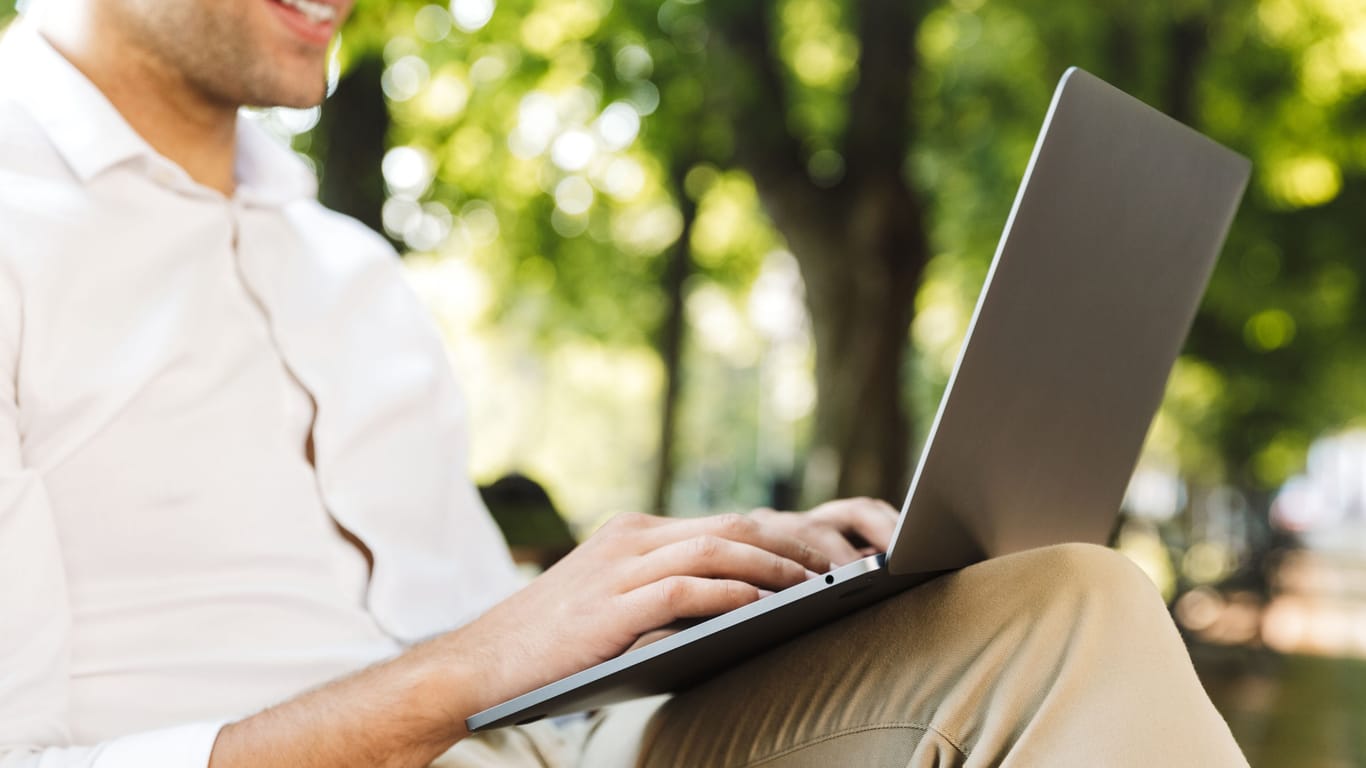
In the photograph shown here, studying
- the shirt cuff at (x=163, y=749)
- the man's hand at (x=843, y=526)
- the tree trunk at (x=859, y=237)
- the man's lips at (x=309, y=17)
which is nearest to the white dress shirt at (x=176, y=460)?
the shirt cuff at (x=163, y=749)

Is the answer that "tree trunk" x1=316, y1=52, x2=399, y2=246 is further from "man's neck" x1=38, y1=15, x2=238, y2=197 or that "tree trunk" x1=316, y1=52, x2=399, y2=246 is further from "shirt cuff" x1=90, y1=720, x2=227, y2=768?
"shirt cuff" x1=90, y1=720, x2=227, y2=768

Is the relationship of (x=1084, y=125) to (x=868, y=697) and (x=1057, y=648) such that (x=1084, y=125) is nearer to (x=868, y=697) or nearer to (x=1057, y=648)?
(x=1057, y=648)

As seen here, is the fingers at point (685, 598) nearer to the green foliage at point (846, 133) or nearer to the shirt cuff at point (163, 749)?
the shirt cuff at point (163, 749)

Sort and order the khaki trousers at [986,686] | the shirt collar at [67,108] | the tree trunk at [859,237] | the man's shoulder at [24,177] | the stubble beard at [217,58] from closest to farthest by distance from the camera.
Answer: the khaki trousers at [986,686] < the man's shoulder at [24,177] < the shirt collar at [67,108] < the stubble beard at [217,58] < the tree trunk at [859,237]

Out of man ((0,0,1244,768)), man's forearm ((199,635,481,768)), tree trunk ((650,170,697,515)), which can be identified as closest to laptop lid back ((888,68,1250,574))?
man ((0,0,1244,768))

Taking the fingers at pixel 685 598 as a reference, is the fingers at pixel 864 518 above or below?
below

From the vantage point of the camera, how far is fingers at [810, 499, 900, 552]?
168 cm

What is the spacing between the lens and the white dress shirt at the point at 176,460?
1510mm

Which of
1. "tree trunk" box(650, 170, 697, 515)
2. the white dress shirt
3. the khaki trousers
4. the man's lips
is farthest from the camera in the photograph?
"tree trunk" box(650, 170, 697, 515)

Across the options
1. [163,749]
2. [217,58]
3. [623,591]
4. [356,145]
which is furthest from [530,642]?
[356,145]

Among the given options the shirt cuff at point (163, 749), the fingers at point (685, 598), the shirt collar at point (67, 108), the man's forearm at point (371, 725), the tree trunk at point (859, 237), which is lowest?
the tree trunk at point (859, 237)

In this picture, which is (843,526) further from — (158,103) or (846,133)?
(846,133)

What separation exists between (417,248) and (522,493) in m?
6.25

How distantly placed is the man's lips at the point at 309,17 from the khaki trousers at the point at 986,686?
1171 millimetres
